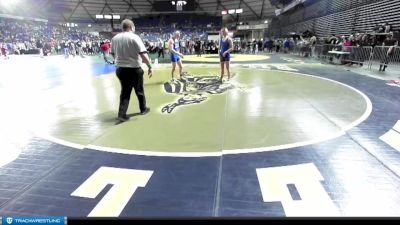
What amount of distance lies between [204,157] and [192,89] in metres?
4.95

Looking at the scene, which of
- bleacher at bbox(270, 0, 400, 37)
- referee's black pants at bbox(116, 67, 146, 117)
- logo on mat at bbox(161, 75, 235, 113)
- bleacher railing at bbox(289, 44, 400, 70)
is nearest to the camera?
referee's black pants at bbox(116, 67, 146, 117)

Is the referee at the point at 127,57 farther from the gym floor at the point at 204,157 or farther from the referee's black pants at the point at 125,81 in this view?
the gym floor at the point at 204,157

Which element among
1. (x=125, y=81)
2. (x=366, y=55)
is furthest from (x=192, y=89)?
(x=366, y=55)

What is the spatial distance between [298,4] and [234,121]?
3235 centimetres

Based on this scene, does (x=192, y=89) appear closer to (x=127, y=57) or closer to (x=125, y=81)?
(x=125, y=81)

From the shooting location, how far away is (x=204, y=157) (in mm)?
3631

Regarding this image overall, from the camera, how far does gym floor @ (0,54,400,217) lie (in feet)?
8.67

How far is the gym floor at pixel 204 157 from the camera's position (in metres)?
2.64

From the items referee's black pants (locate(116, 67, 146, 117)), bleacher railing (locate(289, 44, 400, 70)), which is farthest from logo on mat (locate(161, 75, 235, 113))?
bleacher railing (locate(289, 44, 400, 70))

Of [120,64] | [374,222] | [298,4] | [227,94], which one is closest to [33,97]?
[120,64]

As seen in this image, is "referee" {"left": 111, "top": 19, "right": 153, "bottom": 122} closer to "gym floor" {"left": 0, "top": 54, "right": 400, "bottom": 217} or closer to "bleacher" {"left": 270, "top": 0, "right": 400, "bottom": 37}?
"gym floor" {"left": 0, "top": 54, "right": 400, "bottom": 217}

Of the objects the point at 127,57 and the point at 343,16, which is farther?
the point at 343,16

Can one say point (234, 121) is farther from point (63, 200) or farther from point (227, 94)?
point (63, 200)

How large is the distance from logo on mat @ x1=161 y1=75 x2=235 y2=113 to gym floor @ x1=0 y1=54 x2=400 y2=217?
113 mm
